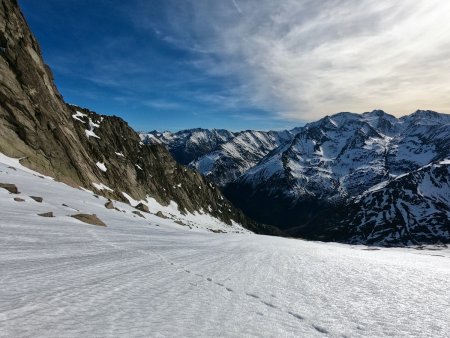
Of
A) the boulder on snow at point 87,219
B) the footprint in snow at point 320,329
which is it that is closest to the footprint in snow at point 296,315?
the footprint in snow at point 320,329

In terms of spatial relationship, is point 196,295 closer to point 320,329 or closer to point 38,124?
point 320,329

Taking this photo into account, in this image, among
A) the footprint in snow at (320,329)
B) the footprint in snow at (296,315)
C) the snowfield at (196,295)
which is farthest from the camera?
the footprint in snow at (296,315)

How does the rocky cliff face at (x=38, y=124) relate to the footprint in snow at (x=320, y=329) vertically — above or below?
above

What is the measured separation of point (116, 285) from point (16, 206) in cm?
1245

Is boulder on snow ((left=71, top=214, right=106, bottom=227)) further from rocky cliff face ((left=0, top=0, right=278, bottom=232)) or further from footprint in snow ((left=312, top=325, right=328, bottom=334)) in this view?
rocky cliff face ((left=0, top=0, right=278, bottom=232))

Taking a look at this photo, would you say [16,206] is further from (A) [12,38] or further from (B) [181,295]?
(A) [12,38]

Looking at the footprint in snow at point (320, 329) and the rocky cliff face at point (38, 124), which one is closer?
the footprint in snow at point (320, 329)

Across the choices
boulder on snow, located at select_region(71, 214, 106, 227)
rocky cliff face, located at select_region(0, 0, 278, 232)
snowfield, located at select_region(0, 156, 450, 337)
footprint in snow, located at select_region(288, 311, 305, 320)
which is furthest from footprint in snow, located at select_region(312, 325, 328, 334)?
rocky cliff face, located at select_region(0, 0, 278, 232)

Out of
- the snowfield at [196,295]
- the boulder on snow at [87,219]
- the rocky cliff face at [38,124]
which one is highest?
the rocky cliff face at [38,124]

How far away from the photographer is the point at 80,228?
15.3 m

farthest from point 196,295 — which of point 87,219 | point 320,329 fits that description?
point 87,219

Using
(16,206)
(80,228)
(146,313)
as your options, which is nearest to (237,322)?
(146,313)

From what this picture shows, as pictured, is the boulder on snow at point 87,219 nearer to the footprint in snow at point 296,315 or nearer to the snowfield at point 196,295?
the snowfield at point 196,295

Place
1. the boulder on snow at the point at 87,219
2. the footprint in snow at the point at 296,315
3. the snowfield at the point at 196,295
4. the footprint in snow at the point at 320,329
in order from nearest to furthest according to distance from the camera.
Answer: the snowfield at the point at 196,295 → the footprint in snow at the point at 320,329 → the footprint in snow at the point at 296,315 → the boulder on snow at the point at 87,219
